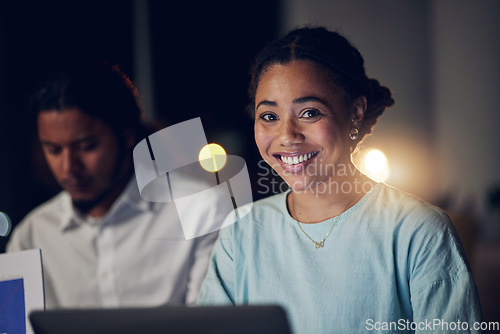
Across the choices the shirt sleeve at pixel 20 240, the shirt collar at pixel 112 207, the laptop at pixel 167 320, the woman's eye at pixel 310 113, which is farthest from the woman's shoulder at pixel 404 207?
the shirt sleeve at pixel 20 240

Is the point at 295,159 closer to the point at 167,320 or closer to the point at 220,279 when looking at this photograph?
the point at 220,279

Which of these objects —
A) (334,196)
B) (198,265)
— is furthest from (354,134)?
(198,265)

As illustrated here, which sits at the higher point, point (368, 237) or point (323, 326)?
point (368, 237)

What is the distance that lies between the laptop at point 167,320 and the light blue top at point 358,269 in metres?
0.44

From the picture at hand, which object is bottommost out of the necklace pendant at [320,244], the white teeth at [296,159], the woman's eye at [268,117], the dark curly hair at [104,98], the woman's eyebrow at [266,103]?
the necklace pendant at [320,244]

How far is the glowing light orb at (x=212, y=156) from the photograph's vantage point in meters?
1.39

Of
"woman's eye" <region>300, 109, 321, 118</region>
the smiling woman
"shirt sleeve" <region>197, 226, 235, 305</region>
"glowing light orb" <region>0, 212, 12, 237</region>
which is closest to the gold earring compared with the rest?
the smiling woman

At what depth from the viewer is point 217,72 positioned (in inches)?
61.9

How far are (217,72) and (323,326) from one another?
919 millimetres

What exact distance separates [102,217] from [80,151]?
0.85ft

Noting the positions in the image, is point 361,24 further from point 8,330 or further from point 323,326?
point 8,330

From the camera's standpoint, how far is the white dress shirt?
4.90ft

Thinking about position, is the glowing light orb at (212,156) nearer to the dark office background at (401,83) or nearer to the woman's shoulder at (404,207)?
the dark office background at (401,83)

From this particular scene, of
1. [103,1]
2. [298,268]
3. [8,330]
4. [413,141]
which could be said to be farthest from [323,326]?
[103,1]
